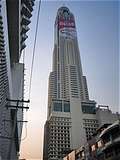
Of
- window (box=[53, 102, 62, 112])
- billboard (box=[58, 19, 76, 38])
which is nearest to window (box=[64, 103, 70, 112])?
window (box=[53, 102, 62, 112])

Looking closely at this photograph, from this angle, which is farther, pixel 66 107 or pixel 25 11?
pixel 66 107

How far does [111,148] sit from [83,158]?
1963 cm

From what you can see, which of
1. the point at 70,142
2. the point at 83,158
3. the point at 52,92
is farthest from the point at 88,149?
the point at 52,92

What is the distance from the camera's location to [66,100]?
14100 cm

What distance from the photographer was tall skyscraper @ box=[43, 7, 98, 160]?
5034 inches

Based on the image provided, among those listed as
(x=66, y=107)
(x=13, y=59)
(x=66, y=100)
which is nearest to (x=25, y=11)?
(x=13, y=59)

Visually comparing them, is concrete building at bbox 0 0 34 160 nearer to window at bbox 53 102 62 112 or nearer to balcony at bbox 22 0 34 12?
balcony at bbox 22 0 34 12

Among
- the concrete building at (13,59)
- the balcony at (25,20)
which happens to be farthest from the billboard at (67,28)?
the balcony at (25,20)

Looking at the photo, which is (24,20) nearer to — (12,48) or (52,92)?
(12,48)

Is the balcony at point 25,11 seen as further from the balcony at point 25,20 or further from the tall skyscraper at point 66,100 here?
the tall skyscraper at point 66,100

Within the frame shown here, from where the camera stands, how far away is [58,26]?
188750 mm

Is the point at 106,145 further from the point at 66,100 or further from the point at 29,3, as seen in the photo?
the point at 66,100

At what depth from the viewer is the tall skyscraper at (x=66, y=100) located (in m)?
128

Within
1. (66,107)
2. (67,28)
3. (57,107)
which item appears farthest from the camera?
(67,28)
